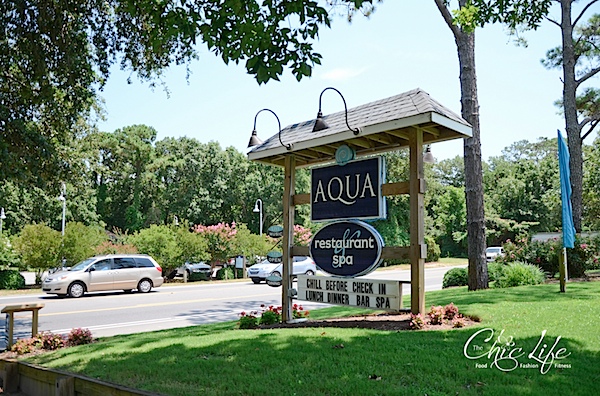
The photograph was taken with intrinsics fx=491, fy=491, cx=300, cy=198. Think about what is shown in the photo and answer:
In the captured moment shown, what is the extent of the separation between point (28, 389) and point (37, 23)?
25.9 feet

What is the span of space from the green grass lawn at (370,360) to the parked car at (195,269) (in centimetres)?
2132

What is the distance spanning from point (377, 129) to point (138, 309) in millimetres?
10754

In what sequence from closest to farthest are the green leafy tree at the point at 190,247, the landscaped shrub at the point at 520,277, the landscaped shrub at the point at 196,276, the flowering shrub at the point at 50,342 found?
1. the flowering shrub at the point at 50,342
2. the landscaped shrub at the point at 520,277
3. the green leafy tree at the point at 190,247
4. the landscaped shrub at the point at 196,276

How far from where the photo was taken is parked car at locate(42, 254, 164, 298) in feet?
59.8

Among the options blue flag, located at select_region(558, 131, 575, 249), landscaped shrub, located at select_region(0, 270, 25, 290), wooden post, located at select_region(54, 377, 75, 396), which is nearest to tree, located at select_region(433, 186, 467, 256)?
landscaped shrub, located at select_region(0, 270, 25, 290)

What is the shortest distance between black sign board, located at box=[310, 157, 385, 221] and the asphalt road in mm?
5469

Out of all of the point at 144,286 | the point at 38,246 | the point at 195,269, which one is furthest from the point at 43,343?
the point at 195,269

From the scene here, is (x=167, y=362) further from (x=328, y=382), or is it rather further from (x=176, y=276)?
(x=176, y=276)

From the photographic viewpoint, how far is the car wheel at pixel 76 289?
18.3 meters

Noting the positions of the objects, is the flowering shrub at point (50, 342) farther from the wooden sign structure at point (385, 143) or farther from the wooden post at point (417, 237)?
the wooden post at point (417, 237)

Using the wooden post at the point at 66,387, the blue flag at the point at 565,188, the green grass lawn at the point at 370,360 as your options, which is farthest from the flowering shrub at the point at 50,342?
the blue flag at the point at 565,188

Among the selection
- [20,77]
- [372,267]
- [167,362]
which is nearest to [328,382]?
[167,362]

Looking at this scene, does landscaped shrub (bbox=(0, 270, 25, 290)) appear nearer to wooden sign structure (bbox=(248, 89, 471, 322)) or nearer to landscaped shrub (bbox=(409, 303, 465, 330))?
wooden sign structure (bbox=(248, 89, 471, 322))

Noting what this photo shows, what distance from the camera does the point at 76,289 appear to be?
18.4 m
